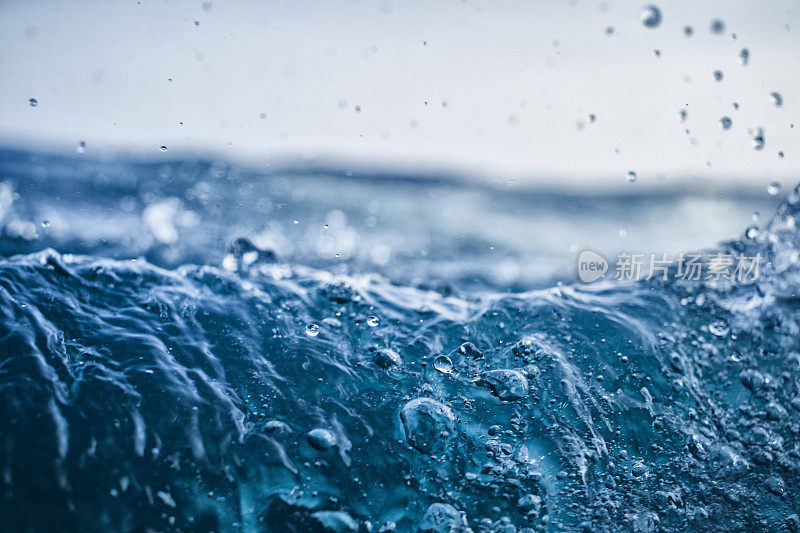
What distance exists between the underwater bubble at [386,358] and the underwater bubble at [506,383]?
11.6 inches

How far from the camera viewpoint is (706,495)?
169 centimetres

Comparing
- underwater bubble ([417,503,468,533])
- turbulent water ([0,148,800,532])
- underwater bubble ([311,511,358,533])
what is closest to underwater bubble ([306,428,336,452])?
turbulent water ([0,148,800,532])

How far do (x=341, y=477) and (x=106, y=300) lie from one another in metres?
1.14

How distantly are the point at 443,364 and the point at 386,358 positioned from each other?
20 cm

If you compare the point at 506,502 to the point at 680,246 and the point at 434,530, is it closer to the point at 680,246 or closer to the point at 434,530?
the point at 434,530

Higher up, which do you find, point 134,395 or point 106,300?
point 106,300

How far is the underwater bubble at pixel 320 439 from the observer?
1579 mm

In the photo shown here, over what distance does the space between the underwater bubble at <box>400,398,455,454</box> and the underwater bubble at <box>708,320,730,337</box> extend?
1.29 meters

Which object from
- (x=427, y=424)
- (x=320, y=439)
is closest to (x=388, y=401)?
(x=427, y=424)

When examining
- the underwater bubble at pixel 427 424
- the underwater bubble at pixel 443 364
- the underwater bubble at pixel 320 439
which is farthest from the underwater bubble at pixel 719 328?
the underwater bubble at pixel 320 439

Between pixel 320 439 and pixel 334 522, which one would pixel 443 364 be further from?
pixel 334 522

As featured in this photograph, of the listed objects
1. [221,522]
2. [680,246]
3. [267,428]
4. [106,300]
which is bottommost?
[221,522]

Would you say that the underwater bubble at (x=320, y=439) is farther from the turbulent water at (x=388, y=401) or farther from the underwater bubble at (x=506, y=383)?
the underwater bubble at (x=506, y=383)

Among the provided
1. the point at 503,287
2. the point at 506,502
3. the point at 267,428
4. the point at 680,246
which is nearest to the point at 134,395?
the point at 267,428
